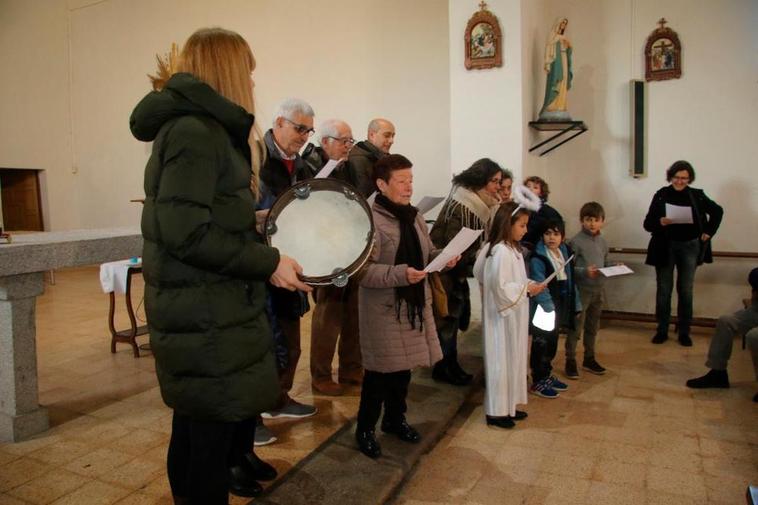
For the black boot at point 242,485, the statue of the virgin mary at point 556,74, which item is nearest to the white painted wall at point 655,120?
the statue of the virgin mary at point 556,74

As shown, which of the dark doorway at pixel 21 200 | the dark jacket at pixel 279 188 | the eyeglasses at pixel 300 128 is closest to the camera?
the eyeglasses at pixel 300 128

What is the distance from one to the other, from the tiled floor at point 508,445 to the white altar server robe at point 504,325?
227mm

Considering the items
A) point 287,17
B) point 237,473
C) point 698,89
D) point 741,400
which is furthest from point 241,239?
point 287,17

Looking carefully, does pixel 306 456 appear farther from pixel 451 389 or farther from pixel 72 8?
pixel 72 8

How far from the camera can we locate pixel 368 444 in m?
2.68

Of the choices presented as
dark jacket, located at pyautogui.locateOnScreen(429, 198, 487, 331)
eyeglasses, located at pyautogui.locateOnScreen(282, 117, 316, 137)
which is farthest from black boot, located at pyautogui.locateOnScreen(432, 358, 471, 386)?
eyeglasses, located at pyautogui.locateOnScreen(282, 117, 316, 137)

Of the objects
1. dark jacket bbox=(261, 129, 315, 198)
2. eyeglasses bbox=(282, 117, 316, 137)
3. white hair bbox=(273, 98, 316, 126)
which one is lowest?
dark jacket bbox=(261, 129, 315, 198)

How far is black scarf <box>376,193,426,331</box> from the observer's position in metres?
2.63

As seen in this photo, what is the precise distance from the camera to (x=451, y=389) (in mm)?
3676

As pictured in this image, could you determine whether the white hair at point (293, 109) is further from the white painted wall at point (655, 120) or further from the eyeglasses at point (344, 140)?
the white painted wall at point (655, 120)

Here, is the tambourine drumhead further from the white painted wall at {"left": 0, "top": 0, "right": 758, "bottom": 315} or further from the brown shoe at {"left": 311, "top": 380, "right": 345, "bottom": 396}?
the white painted wall at {"left": 0, "top": 0, "right": 758, "bottom": 315}

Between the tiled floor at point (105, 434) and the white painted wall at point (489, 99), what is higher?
the white painted wall at point (489, 99)

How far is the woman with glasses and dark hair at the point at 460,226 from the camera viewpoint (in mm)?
3496

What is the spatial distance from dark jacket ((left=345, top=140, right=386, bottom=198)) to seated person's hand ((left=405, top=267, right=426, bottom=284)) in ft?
4.06
